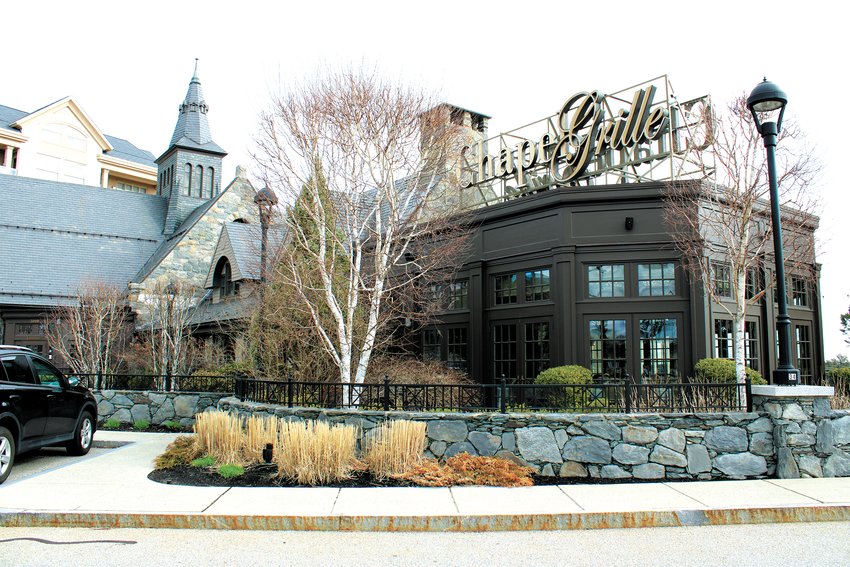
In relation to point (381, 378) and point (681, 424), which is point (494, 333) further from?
point (681, 424)

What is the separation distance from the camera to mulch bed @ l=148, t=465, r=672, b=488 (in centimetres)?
841

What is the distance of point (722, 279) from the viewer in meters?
13.7

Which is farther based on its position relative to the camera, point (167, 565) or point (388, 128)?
point (388, 128)

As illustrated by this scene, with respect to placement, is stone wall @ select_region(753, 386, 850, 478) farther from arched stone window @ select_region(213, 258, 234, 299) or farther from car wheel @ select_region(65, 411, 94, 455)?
arched stone window @ select_region(213, 258, 234, 299)

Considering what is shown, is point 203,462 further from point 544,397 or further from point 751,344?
point 751,344

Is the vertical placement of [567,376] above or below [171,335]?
below

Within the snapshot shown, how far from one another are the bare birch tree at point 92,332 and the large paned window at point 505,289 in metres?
11.4

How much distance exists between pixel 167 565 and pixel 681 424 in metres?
6.92

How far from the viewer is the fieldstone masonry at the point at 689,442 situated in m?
8.98

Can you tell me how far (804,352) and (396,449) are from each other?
1183 cm

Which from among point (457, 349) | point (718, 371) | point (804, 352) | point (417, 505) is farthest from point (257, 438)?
point (804, 352)

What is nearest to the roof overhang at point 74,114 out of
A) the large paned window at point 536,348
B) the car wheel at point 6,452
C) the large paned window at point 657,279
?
the car wheel at point 6,452

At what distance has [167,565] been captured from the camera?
544 centimetres

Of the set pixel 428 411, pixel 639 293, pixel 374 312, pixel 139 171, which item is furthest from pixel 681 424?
pixel 139 171
